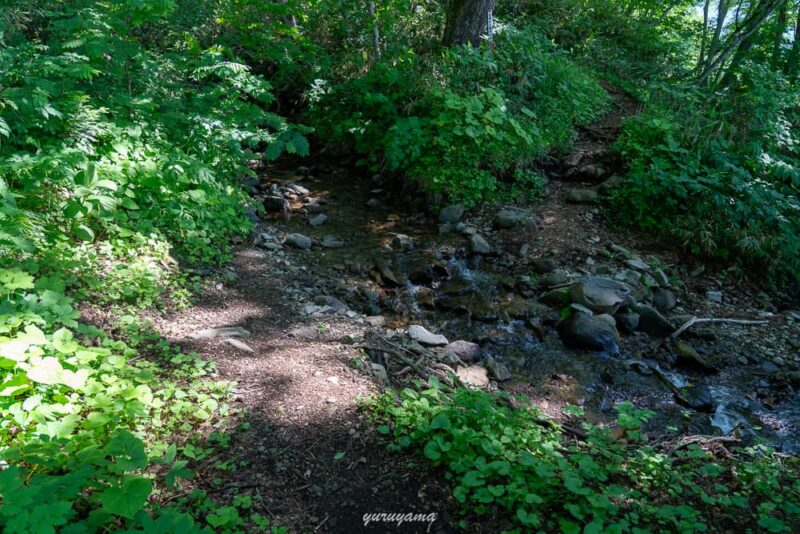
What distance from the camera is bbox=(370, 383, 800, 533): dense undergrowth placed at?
2.47 metres

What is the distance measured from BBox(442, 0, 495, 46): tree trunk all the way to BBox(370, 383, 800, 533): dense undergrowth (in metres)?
8.48

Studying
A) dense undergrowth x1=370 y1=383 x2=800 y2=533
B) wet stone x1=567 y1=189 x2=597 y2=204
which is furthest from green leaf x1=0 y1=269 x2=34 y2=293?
wet stone x1=567 y1=189 x2=597 y2=204

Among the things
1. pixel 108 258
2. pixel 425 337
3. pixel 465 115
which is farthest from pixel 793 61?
pixel 108 258

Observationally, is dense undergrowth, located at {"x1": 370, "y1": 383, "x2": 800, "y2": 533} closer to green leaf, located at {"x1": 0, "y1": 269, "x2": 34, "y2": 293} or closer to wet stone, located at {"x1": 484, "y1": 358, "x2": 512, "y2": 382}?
wet stone, located at {"x1": 484, "y1": 358, "x2": 512, "y2": 382}

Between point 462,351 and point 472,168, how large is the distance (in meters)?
4.13

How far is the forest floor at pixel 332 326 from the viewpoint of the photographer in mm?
2670

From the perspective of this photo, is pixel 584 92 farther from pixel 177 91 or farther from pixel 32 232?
pixel 32 232

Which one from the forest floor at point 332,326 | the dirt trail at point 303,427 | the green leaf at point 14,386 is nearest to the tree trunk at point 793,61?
the forest floor at point 332,326

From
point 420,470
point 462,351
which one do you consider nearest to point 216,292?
point 462,351

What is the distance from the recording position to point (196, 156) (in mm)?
6117

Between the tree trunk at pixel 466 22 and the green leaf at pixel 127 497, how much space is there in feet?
31.5

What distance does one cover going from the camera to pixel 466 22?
9.79 meters

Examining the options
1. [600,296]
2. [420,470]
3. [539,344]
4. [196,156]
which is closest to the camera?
[420,470]

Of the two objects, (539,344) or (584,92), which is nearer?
(539,344)
